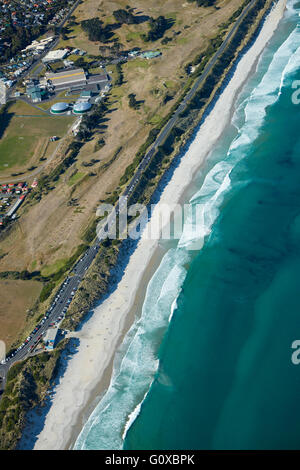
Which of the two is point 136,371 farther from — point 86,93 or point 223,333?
point 86,93

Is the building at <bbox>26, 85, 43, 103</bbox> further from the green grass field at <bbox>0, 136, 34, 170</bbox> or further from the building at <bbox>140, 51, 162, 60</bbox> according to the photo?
the building at <bbox>140, 51, 162, 60</bbox>

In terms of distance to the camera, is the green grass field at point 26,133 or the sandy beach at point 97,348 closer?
the sandy beach at point 97,348

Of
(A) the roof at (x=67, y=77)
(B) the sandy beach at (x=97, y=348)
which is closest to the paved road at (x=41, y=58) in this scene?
(A) the roof at (x=67, y=77)

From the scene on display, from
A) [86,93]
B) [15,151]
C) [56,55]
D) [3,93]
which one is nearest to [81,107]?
[86,93]

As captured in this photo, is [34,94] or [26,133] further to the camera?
[34,94]

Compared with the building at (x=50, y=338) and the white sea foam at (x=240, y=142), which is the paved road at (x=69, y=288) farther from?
the white sea foam at (x=240, y=142)

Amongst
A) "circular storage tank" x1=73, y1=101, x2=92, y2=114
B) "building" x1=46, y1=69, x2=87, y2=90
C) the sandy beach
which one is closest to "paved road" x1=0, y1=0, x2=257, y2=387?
the sandy beach

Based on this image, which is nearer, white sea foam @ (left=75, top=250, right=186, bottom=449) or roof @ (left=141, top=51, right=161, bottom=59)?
white sea foam @ (left=75, top=250, right=186, bottom=449)
